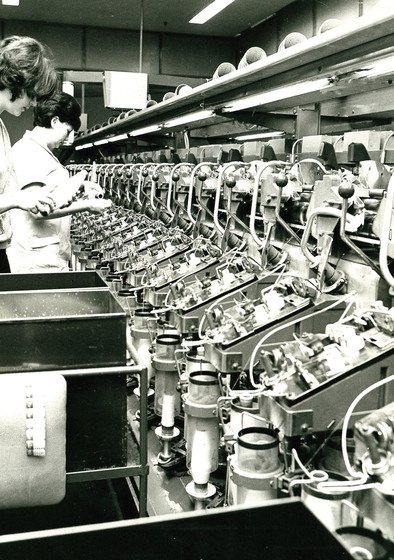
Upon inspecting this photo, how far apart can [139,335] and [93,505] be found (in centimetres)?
77

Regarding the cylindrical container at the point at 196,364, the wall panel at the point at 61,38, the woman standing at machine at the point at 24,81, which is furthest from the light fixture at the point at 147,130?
the wall panel at the point at 61,38

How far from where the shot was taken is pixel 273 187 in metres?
2.49

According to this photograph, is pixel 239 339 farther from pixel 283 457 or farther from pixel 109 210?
pixel 109 210

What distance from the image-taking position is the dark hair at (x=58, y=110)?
3.07m

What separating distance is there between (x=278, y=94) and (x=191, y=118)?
1457 millimetres

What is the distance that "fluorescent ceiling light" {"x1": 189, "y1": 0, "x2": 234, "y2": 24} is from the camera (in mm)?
8127

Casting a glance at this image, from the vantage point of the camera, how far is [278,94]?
3.13 metres

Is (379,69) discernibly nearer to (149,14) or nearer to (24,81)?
(24,81)

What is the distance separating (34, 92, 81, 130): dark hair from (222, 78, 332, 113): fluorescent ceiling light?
90cm

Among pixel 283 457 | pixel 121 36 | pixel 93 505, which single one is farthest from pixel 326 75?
pixel 121 36

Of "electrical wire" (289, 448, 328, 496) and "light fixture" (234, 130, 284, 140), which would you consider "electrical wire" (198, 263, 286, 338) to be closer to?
"electrical wire" (289, 448, 328, 496)

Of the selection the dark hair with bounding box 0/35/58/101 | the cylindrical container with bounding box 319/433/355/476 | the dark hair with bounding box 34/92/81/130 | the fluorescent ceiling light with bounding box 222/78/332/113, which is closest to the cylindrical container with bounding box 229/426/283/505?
the cylindrical container with bounding box 319/433/355/476

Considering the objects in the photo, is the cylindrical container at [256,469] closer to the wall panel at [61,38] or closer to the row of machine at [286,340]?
the row of machine at [286,340]

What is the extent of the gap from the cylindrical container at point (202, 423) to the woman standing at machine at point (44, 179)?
53.3 inches
